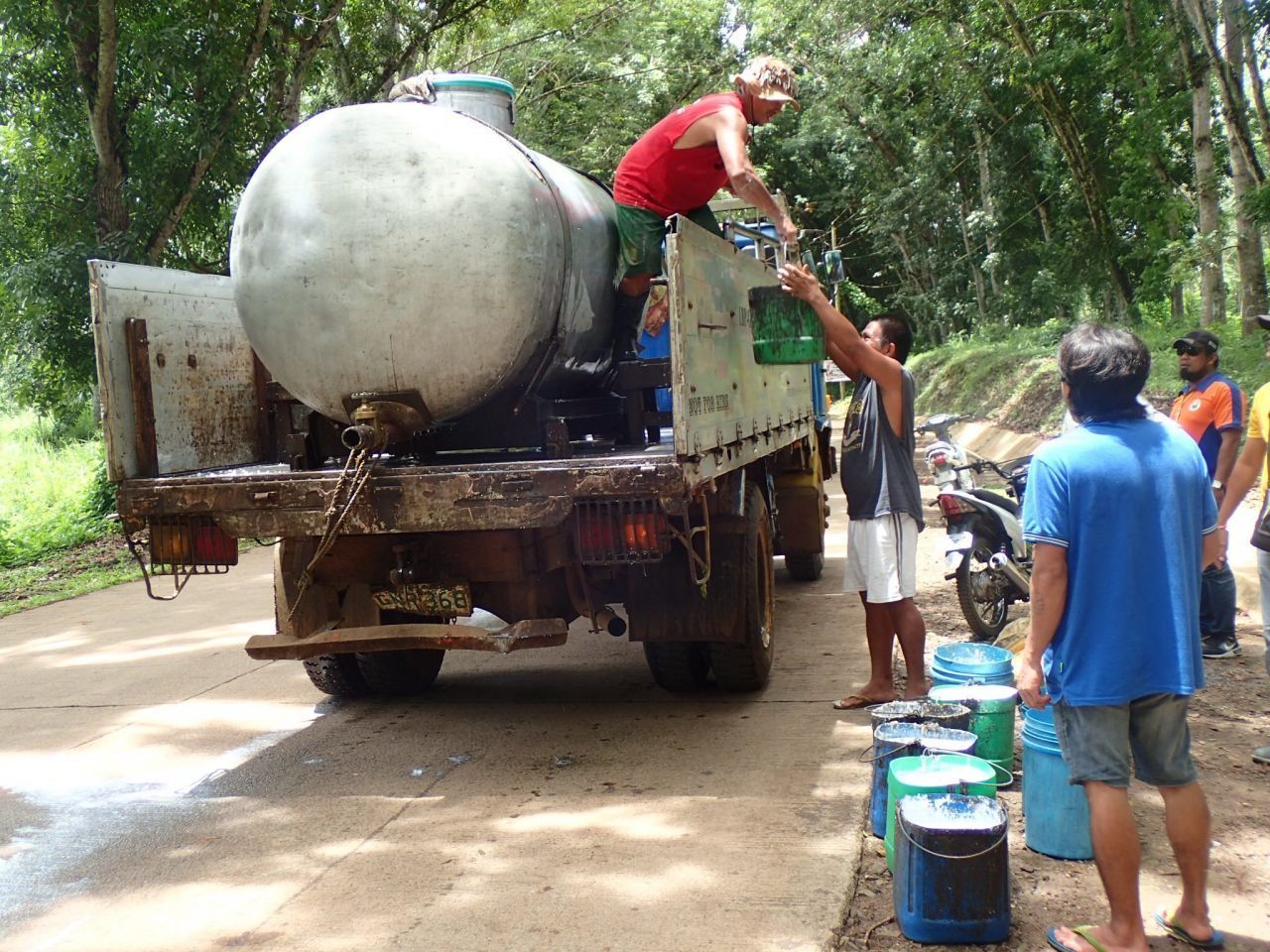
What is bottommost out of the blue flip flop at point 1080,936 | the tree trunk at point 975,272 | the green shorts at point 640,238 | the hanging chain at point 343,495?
the blue flip flop at point 1080,936

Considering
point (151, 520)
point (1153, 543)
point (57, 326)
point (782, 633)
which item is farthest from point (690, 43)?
point (1153, 543)

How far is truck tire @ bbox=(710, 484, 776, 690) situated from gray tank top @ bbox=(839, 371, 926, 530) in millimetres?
502

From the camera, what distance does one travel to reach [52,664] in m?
7.39

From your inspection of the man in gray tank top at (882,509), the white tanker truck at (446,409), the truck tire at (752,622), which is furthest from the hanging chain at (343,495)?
the man in gray tank top at (882,509)

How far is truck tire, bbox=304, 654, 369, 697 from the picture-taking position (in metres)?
5.84

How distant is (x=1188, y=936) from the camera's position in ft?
9.93

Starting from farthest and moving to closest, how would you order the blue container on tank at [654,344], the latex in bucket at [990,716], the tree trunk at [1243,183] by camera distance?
the tree trunk at [1243,183]
the blue container on tank at [654,344]
the latex in bucket at [990,716]

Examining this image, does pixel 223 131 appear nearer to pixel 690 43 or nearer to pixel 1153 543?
pixel 1153 543

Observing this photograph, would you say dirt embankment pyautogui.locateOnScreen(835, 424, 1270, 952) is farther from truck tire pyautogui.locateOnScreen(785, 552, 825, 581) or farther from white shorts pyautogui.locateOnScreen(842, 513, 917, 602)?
truck tire pyautogui.locateOnScreen(785, 552, 825, 581)

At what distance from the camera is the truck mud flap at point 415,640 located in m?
4.55

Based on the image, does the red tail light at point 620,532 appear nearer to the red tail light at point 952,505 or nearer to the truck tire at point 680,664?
the truck tire at point 680,664

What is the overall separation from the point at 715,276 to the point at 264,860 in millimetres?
2894

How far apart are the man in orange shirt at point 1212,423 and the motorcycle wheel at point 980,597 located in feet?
3.31

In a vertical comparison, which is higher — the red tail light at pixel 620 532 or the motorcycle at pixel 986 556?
the red tail light at pixel 620 532
